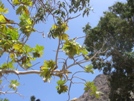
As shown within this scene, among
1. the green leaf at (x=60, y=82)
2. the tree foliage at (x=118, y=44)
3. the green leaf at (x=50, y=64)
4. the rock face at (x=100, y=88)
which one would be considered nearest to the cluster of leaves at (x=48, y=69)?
the green leaf at (x=50, y=64)

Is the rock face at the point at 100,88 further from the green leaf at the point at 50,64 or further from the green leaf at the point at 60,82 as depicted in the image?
the green leaf at the point at 50,64

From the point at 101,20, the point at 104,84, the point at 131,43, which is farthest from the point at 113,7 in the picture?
the point at 104,84

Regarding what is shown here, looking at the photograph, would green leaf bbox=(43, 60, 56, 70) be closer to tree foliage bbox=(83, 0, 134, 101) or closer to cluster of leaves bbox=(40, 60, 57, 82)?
cluster of leaves bbox=(40, 60, 57, 82)

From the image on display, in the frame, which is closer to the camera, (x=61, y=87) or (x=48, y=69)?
(x=48, y=69)

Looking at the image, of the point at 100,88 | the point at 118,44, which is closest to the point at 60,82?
the point at 118,44

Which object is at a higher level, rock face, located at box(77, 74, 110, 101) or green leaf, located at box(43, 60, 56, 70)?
rock face, located at box(77, 74, 110, 101)

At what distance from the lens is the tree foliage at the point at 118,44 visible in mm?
16406

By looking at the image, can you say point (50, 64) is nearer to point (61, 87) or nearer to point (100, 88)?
Result: point (61, 87)

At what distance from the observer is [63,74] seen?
7.54 ft

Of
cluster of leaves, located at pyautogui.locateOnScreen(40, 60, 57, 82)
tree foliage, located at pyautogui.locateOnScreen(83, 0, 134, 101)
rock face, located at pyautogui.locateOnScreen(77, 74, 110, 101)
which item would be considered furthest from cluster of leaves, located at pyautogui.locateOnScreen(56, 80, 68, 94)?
rock face, located at pyautogui.locateOnScreen(77, 74, 110, 101)

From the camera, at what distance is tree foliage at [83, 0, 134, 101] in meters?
16.4

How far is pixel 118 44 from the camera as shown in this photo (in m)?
17.5

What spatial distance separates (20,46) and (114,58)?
15681 mm

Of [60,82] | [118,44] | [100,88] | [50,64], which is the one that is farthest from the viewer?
[100,88]
